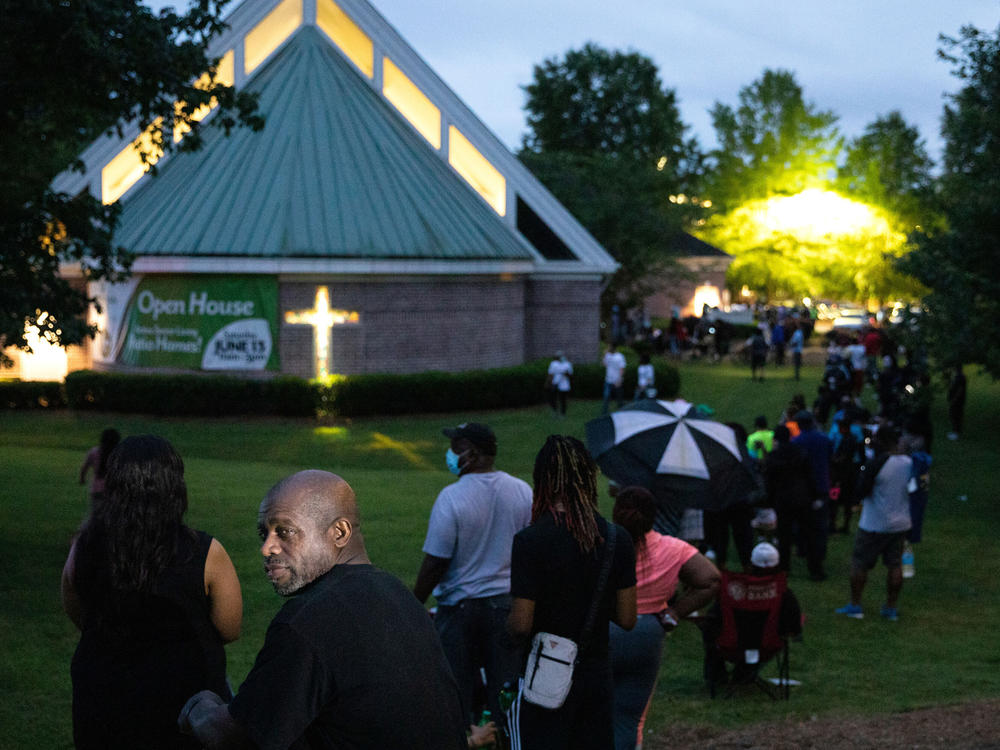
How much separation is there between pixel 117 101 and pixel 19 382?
674 inches

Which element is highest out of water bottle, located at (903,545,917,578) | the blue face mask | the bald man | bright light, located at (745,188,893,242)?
bright light, located at (745,188,893,242)

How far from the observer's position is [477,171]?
107 feet

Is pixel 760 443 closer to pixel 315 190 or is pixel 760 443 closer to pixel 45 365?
pixel 315 190

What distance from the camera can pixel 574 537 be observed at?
15.8ft

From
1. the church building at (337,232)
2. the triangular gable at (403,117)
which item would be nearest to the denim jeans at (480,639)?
the church building at (337,232)

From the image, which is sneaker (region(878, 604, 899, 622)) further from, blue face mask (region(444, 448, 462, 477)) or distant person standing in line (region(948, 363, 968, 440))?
distant person standing in line (region(948, 363, 968, 440))

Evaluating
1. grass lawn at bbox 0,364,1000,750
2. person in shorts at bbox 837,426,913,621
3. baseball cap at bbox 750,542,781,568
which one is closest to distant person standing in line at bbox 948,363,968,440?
grass lawn at bbox 0,364,1000,750

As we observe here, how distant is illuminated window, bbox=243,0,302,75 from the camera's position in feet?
101

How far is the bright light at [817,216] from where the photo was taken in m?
60.8

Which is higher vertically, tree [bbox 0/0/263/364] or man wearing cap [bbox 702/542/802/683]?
tree [bbox 0/0/263/364]

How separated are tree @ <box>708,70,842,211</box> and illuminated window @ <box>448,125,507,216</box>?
108ft

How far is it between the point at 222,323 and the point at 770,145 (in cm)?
4607

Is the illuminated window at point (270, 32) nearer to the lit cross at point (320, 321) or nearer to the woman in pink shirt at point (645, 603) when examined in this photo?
the lit cross at point (320, 321)

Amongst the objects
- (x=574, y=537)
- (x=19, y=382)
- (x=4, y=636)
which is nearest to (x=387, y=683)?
(x=574, y=537)
